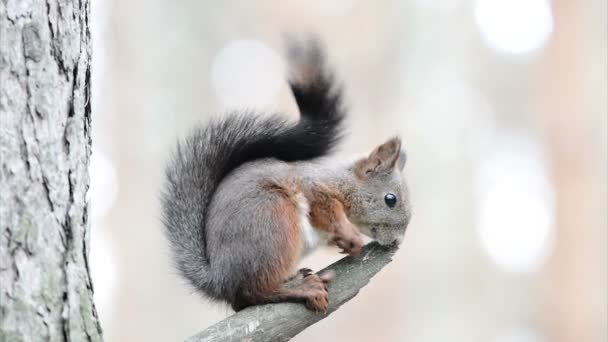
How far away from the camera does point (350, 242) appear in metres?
1.48

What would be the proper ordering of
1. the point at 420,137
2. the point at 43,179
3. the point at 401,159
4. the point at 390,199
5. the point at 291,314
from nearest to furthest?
the point at 43,179 → the point at 291,314 → the point at 390,199 → the point at 401,159 → the point at 420,137

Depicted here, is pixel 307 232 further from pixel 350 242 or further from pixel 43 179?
pixel 43 179

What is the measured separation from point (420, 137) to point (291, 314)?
3.56 meters

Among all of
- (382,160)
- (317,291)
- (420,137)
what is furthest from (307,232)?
(420,137)

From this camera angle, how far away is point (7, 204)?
886 millimetres

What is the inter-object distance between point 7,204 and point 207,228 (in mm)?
619

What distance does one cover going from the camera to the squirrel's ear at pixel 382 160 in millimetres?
1712

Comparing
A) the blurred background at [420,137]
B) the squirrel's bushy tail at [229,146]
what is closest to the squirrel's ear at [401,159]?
the squirrel's bushy tail at [229,146]

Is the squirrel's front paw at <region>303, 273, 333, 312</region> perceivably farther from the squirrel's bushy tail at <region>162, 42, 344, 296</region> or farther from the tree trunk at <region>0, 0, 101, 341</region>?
the tree trunk at <region>0, 0, 101, 341</region>

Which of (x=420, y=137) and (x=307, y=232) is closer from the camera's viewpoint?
(x=307, y=232)

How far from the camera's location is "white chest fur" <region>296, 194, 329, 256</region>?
1499 millimetres

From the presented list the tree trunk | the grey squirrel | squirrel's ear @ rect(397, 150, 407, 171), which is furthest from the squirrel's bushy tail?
the tree trunk

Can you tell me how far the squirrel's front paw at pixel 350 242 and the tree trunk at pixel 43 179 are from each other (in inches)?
23.9

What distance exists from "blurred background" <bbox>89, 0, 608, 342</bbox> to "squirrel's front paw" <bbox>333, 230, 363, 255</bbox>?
2.57 meters
